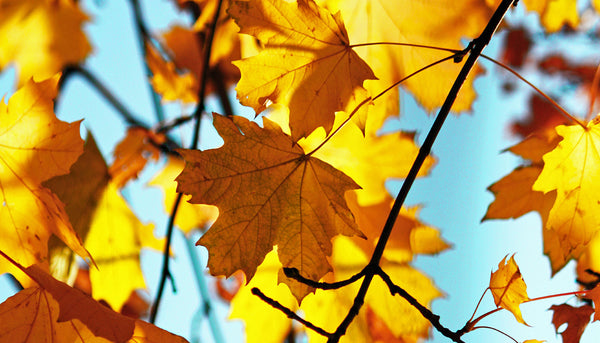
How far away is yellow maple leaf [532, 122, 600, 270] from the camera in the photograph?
2.30ft

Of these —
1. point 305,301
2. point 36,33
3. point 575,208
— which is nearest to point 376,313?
point 305,301

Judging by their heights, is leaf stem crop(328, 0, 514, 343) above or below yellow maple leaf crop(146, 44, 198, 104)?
below

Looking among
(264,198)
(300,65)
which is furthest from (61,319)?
(300,65)

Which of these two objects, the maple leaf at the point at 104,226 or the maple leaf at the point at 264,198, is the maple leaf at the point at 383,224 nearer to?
the maple leaf at the point at 264,198

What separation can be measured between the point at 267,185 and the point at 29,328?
1.14ft

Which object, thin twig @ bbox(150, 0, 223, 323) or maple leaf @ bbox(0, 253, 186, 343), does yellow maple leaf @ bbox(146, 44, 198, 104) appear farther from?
maple leaf @ bbox(0, 253, 186, 343)

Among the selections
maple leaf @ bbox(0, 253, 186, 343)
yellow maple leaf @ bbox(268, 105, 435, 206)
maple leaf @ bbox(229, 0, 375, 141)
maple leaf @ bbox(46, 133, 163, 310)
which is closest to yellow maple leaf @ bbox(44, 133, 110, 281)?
maple leaf @ bbox(46, 133, 163, 310)

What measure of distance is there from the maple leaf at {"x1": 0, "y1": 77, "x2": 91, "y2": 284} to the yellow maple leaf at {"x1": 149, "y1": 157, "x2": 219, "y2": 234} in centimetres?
65

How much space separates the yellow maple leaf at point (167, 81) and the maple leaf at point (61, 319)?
0.94 meters

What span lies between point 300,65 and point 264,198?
175 mm

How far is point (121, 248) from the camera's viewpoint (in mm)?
1195

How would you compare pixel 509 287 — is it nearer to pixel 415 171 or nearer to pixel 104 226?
pixel 415 171

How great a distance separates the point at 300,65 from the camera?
700mm

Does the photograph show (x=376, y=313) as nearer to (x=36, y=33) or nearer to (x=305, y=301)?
(x=305, y=301)
